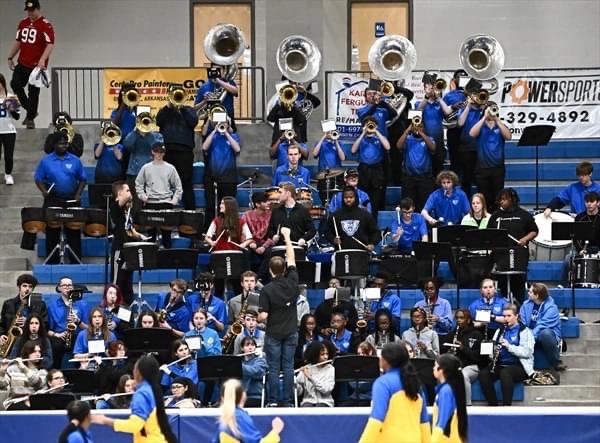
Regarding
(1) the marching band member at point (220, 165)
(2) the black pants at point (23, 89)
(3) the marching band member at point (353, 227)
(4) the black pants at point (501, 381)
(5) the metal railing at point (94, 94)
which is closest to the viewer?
(4) the black pants at point (501, 381)

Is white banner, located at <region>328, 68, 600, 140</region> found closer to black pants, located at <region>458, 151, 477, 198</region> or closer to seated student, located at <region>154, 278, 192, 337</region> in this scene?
black pants, located at <region>458, 151, 477, 198</region>

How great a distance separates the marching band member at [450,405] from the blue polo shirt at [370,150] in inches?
392

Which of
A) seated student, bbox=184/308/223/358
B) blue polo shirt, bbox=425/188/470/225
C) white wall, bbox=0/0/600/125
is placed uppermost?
white wall, bbox=0/0/600/125

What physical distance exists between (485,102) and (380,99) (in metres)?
1.56

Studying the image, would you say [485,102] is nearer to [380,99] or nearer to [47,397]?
[380,99]

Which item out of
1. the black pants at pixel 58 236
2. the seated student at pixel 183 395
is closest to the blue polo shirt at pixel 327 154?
the black pants at pixel 58 236

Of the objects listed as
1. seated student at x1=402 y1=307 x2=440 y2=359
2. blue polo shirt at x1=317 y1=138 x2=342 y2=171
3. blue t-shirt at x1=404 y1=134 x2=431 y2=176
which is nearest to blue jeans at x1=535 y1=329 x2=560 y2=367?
seated student at x1=402 y1=307 x2=440 y2=359

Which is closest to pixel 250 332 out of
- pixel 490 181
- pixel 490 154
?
pixel 490 181

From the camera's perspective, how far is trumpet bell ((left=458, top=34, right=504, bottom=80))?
25.1m

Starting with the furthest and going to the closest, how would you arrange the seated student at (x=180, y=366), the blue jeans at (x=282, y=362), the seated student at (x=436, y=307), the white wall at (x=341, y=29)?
the white wall at (x=341, y=29) → the seated student at (x=436, y=307) → the seated student at (x=180, y=366) → the blue jeans at (x=282, y=362)

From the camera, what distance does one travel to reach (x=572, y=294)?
70.6 ft

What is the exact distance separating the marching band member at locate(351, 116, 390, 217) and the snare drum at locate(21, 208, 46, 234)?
4.59 meters

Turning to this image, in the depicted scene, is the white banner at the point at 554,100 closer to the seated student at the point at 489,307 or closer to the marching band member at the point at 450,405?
the seated student at the point at 489,307

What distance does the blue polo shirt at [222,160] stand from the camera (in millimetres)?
23506
